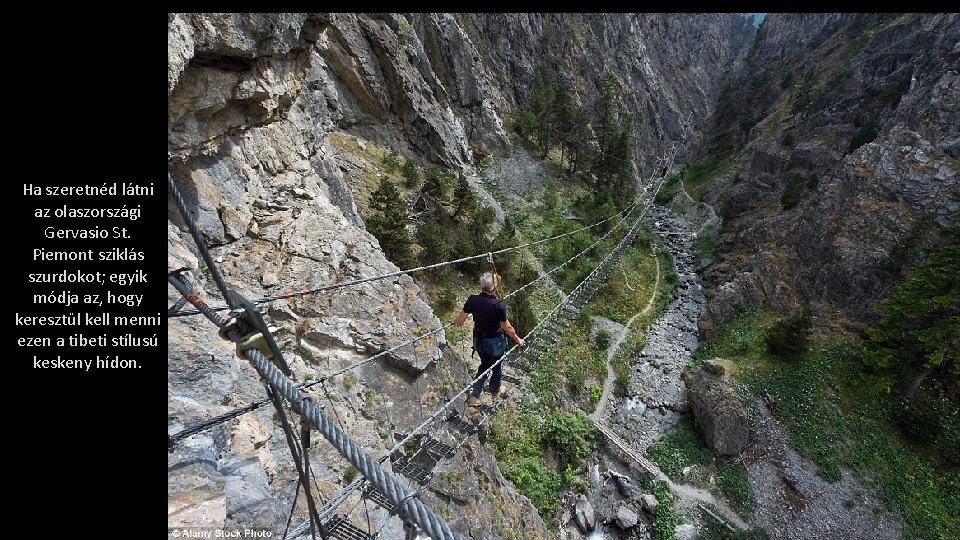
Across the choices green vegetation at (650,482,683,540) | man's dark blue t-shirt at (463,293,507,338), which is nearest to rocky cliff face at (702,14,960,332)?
green vegetation at (650,482,683,540)

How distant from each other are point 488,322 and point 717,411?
12.5 meters

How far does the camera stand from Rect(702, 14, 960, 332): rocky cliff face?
743 inches

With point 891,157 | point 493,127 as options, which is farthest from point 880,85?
point 493,127

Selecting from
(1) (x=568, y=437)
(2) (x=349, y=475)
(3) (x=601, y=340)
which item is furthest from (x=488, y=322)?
(3) (x=601, y=340)

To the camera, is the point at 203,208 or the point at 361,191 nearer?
the point at 203,208

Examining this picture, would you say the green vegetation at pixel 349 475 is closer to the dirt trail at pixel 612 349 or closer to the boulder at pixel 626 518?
A: the boulder at pixel 626 518

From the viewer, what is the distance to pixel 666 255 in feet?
97.3

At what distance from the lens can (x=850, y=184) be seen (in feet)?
70.9

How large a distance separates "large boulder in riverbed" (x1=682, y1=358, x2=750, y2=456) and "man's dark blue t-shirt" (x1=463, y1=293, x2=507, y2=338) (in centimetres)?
1232

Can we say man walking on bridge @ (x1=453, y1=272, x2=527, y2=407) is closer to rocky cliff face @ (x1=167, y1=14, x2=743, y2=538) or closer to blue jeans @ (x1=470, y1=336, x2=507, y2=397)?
blue jeans @ (x1=470, y1=336, x2=507, y2=397)

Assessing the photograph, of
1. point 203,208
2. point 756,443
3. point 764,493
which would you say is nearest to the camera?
point 203,208

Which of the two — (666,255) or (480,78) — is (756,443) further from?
(480,78)

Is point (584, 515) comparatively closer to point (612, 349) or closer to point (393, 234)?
point (612, 349)
